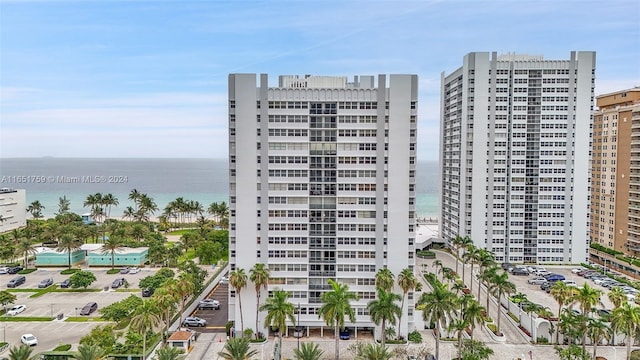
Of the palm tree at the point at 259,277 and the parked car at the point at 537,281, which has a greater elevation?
the palm tree at the point at 259,277

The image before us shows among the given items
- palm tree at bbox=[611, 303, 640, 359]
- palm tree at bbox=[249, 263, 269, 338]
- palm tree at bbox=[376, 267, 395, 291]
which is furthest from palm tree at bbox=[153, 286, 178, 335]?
palm tree at bbox=[611, 303, 640, 359]

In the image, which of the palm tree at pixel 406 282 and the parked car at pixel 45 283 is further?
the parked car at pixel 45 283

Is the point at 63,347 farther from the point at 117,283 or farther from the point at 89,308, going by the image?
the point at 117,283

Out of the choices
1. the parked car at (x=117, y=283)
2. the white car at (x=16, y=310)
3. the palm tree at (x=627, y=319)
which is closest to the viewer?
the palm tree at (x=627, y=319)

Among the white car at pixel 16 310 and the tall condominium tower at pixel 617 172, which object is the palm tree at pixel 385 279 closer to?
the white car at pixel 16 310

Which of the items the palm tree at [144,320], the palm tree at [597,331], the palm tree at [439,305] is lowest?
the palm tree at [597,331]

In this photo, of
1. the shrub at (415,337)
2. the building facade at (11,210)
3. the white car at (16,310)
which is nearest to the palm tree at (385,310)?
the shrub at (415,337)
